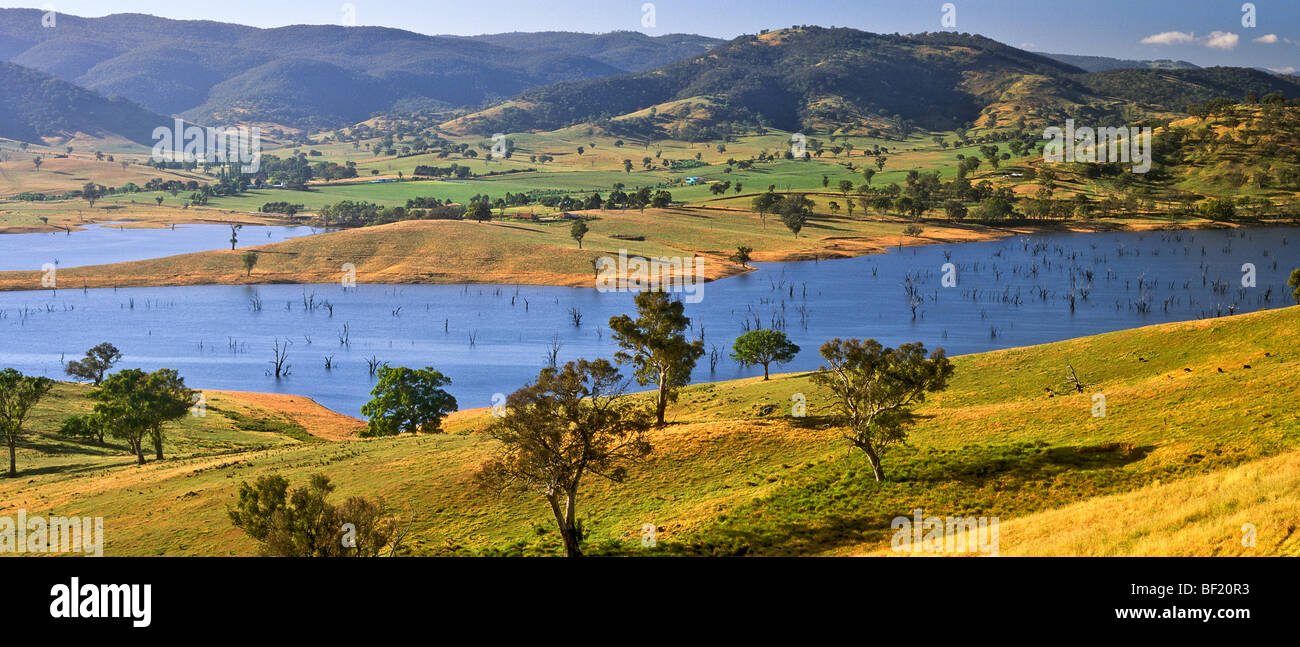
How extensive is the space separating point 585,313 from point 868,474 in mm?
92529

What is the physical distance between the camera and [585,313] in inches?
5069

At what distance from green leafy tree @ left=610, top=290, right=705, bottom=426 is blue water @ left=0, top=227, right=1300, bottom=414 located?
34783 millimetres

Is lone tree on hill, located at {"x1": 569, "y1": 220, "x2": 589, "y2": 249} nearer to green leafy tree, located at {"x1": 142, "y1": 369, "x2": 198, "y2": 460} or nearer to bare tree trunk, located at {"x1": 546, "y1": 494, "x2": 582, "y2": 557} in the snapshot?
green leafy tree, located at {"x1": 142, "y1": 369, "x2": 198, "y2": 460}

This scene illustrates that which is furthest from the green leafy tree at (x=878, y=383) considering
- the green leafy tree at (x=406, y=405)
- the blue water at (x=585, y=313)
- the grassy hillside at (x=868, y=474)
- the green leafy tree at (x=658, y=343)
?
the blue water at (x=585, y=313)

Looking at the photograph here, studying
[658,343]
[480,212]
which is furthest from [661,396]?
[480,212]

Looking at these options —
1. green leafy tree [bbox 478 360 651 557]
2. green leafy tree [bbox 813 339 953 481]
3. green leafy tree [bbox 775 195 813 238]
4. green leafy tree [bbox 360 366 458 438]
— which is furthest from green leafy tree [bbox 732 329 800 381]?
green leafy tree [bbox 775 195 813 238]

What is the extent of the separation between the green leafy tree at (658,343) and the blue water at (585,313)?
34.8m

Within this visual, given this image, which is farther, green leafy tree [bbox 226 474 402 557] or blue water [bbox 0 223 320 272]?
blue water [bbox 0 223 320 272]

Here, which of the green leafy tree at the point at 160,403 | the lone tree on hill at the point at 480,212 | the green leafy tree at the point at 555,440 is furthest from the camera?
the lone tree on hill at the point at 480,212

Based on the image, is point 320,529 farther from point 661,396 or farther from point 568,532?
point 661,396

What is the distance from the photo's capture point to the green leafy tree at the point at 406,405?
224ft

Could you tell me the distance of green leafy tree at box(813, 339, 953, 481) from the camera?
37.5 meters

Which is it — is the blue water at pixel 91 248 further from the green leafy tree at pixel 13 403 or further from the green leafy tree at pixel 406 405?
the green leafy tree at pixel 13 403

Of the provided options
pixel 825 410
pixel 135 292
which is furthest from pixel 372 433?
pixel 135 292
